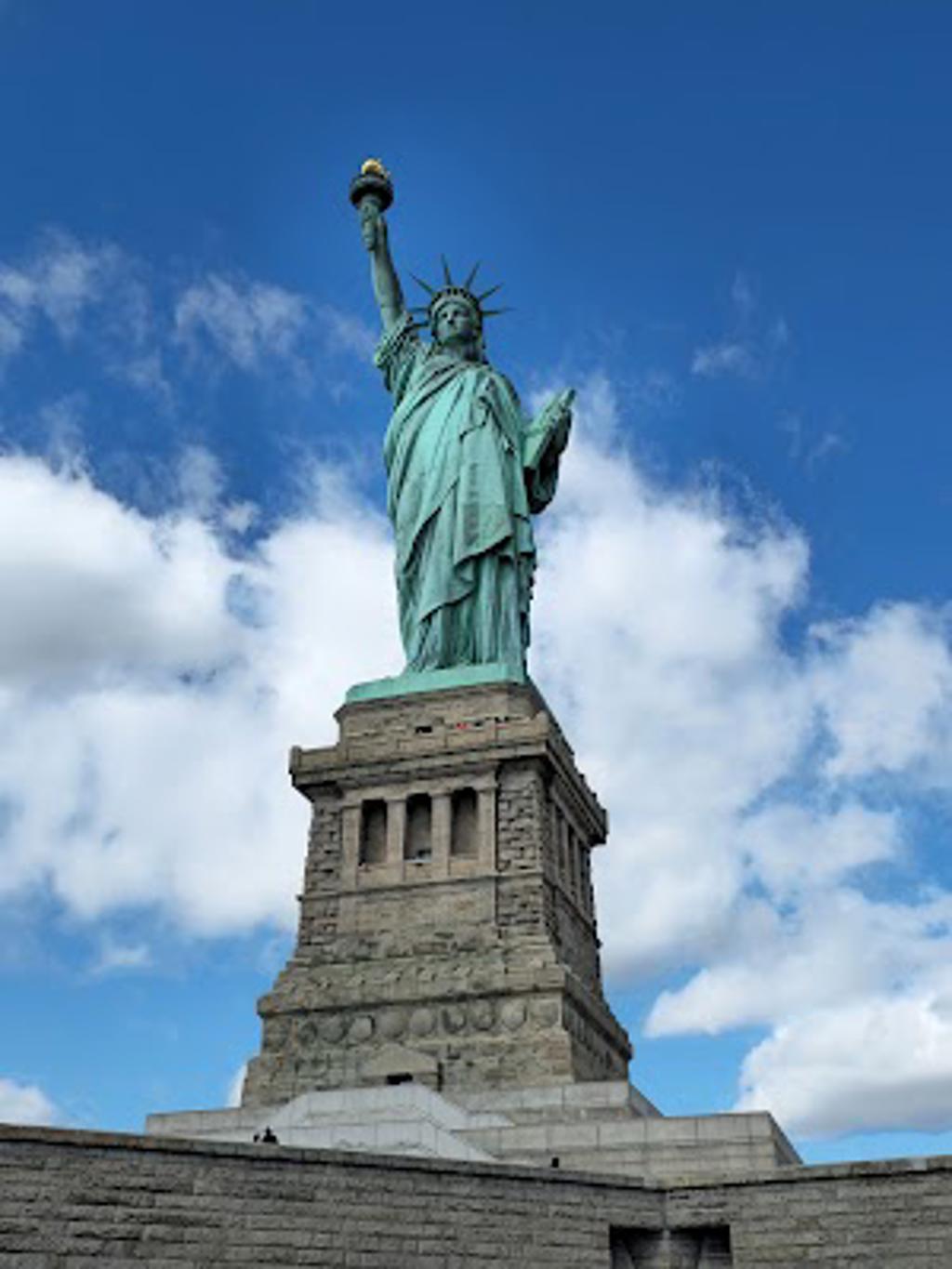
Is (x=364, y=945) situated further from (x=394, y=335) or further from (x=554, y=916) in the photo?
(x=394, y=335)

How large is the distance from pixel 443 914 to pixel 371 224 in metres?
19.3

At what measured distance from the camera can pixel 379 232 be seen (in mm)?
36844

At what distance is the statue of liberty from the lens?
102 feet

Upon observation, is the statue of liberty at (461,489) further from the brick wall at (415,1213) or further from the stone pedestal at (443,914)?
the brick wall at (415,1213)

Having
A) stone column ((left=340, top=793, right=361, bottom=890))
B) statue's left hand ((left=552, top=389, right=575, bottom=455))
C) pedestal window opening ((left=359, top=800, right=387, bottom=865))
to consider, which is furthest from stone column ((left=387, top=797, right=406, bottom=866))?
statue's left hand ((left=552, top=389, right=575, bottom=455))

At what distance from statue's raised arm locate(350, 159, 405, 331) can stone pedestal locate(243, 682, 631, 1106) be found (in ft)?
39.3

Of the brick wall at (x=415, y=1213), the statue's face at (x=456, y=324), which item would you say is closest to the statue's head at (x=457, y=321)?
the statue's face at (x=456, y=324)

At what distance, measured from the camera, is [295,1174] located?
13445 mm

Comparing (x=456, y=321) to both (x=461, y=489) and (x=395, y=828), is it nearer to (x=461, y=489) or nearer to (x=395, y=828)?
(x=461, y=489)

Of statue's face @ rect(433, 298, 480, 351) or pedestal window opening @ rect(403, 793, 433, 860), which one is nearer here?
pedestal window opening @ rect(403, 793, 433, 860)

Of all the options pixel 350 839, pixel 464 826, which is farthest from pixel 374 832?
pixel 464 826

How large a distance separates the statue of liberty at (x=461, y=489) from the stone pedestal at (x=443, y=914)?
6.62 feet

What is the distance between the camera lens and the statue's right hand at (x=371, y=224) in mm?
36781

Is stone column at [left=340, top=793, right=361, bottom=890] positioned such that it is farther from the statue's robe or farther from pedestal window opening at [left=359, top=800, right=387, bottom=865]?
the statue's robe
